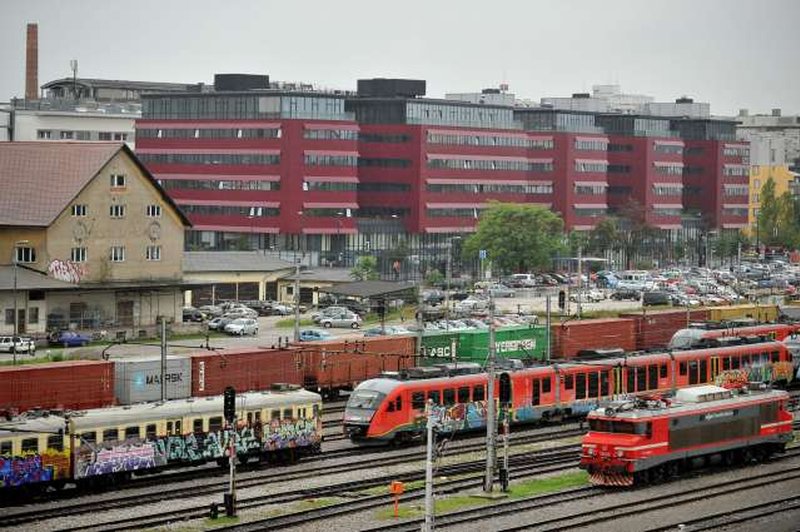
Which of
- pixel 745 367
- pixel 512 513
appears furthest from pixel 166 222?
pixel 512 513

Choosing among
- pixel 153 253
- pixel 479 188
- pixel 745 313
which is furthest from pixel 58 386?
pixel 479 188

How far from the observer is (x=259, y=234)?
16900cm

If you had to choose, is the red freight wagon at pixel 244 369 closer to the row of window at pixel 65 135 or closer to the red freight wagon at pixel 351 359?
the red freight wagon at pixel 351 359

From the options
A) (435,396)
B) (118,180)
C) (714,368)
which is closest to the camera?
(435,396)

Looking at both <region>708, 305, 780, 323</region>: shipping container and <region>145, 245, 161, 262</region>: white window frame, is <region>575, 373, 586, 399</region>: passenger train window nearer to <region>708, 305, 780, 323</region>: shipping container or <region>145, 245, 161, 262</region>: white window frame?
<region>708, 305, 780, 323</region>: shipping container

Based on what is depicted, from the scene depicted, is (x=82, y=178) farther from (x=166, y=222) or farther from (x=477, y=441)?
(x=477, y=441)

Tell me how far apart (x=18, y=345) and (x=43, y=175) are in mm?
20346

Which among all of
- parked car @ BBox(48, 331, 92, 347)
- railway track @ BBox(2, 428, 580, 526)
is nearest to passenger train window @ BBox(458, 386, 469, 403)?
railway track @ BBox(2, 428, 580, 526)

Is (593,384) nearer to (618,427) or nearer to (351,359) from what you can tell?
(351,359)

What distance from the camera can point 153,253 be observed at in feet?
372

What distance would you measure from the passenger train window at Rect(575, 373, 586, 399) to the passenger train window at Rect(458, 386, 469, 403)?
7815 millimetres

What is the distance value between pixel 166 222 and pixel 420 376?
5327cm

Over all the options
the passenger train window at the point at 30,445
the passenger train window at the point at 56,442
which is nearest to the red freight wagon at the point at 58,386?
the passenger train window at the point at 56,442

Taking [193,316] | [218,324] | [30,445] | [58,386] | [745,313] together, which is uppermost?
[745,313]
